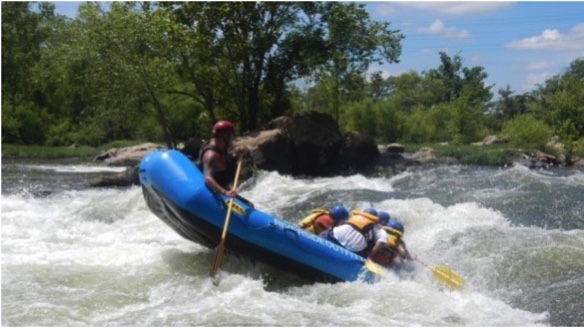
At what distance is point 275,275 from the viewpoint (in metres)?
6.69

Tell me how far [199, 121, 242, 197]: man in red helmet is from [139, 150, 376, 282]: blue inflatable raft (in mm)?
87

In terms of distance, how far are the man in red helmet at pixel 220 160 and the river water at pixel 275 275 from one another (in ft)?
2.48

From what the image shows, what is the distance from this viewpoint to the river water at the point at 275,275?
561cm

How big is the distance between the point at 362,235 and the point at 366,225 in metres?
0.10

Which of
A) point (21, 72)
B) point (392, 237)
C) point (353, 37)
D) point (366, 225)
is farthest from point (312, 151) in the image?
point (21, 72)

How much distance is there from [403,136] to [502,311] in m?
29.3

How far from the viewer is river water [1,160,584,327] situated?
5.61 m

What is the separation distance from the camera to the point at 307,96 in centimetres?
3753

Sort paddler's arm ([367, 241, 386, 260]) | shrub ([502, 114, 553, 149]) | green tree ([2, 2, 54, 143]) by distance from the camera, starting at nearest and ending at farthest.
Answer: paddler's arm ([367, 241, 386, 260]) < shrub ([502, 114, 553, 149]) < green tree ([2, 2, 54, 143])

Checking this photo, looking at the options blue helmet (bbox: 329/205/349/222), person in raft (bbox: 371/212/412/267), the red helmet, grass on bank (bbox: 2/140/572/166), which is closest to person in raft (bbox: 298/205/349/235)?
blue helmet (bbox: 329/205/349/222)

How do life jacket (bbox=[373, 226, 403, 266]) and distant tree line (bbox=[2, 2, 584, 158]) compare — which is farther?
distant tree line (bbox=[2, 2, 584, 158])

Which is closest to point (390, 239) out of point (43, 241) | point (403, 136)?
point (43, 241)

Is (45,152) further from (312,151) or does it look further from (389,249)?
(389,249)

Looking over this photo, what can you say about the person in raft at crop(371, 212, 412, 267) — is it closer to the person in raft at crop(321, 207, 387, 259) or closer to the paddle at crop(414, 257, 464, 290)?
the person in raft at crop(321, 207, 387, 259)
